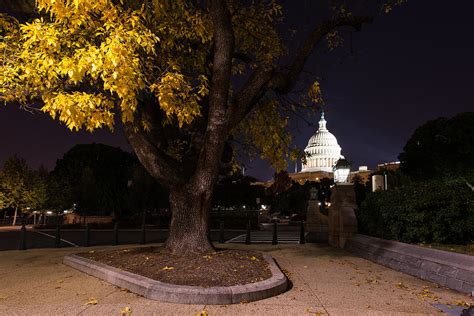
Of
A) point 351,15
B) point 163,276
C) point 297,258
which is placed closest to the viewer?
point 163,276

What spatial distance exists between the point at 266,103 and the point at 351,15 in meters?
3.35

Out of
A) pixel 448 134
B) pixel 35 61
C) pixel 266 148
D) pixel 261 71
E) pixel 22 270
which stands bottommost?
pixel 22 270

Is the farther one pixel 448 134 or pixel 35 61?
pixel 448 134

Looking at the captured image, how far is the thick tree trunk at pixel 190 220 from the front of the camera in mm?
9680

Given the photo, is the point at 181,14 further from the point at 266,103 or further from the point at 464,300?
the point at 464,300

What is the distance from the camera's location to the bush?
423 inches

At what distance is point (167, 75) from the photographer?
27.5 ft

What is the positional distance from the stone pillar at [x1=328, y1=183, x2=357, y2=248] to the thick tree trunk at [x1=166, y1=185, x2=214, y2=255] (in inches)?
265

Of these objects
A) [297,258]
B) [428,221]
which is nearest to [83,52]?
[297,258]

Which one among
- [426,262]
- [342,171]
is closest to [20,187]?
[342,171]

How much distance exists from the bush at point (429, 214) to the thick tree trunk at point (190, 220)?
Result: 5507 millimetres

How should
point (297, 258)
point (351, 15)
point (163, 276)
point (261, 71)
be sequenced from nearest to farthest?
point (163, 276), point (261, 71), point (351, 15), point (297, 258)

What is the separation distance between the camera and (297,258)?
1237cm

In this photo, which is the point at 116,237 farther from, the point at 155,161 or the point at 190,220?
the point at 155,161
